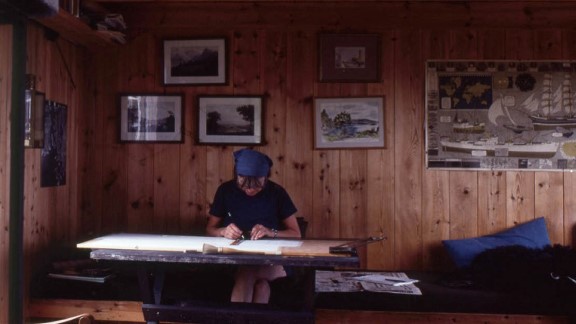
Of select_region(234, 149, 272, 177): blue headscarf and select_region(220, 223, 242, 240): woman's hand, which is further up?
select_region(234, 149, 272, 177): blue headscarf

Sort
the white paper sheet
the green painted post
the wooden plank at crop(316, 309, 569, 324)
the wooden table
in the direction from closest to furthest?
the green painted post, the wooden table, the white paper sheet, the wooden plank at crop(316, 309, 569, 324)

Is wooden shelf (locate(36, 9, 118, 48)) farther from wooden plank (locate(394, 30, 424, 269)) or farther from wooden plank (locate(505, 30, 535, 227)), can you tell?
wooden plank (locate(505, 30, 535, 227))

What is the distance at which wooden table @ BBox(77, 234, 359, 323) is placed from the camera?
2.26 meters

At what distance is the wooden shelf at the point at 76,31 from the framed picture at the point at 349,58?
1.57 m

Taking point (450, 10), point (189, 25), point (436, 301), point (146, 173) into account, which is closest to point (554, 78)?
point (450, 10)

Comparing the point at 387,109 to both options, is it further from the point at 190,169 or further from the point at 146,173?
the point at 146,173

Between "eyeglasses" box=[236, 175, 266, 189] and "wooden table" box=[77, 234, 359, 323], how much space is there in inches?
21.1

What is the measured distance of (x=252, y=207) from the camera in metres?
3.29

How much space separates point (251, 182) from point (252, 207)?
21cm

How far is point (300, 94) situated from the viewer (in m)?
3.82

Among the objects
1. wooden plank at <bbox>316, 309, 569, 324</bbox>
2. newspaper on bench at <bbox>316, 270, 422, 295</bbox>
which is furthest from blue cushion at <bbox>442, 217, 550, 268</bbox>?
wooden plank at <bbox>316, 309, 569, 324</bbox>

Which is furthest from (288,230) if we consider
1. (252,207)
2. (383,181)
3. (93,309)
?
(93,309)

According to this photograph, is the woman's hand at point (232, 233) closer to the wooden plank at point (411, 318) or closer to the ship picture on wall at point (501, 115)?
the wooden plank at point (411, 318)

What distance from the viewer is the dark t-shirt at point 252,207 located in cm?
328
